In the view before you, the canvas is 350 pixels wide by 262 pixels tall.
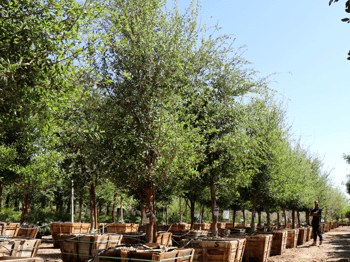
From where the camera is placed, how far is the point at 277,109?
1981cm

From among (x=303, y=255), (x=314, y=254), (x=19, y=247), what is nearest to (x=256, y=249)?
(x=303, y=255)

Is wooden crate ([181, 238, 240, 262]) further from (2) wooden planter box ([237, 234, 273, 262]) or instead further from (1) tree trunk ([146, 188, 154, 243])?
(2) wooden planter box ([237, 234, 273, 262])

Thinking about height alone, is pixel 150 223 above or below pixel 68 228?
above

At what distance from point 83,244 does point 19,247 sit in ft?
5.80

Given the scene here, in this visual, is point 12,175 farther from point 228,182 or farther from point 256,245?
point 256,245

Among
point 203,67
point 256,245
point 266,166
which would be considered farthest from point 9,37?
point 266,166

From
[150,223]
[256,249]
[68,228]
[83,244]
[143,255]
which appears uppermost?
[150,223]

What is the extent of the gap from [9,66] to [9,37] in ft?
3.30

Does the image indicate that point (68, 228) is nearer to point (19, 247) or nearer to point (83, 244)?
point (83, 244)

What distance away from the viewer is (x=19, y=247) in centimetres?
826

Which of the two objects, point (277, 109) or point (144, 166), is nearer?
point (144, 166)

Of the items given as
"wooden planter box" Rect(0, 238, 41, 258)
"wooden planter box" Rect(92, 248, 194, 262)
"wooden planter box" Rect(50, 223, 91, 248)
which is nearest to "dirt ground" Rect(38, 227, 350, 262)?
"wooden planter box" Rect(50, 223, 91, 248)

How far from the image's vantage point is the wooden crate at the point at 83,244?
9.15 metres

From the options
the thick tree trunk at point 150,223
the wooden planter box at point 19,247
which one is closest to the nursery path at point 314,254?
the thick tree trunk at point 150,223
